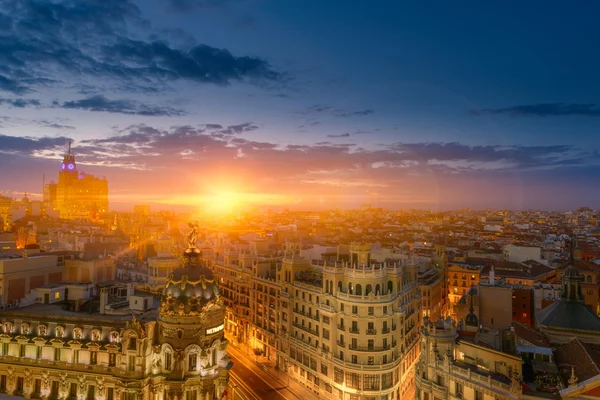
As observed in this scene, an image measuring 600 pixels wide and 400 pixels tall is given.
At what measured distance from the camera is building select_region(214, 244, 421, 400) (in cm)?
6844

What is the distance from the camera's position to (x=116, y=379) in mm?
53344

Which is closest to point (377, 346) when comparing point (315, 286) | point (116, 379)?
point (315, 286)

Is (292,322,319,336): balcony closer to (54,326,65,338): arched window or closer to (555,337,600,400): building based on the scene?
(555,337,600,400): building

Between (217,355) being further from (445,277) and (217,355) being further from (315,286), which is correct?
(445,277)

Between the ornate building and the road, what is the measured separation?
1536cm

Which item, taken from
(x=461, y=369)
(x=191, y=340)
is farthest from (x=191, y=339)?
(x=461, y=369)

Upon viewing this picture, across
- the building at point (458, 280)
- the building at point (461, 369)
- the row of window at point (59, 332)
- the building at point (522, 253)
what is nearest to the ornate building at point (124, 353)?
the row of window at point (59, 332)

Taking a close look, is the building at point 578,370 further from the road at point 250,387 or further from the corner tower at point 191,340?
the road at point 250,387

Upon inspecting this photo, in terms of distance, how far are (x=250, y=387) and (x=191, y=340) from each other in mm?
24932

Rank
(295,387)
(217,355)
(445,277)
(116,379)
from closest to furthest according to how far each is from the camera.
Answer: (116,379)
(217,355)
(295,387)
(445,277)

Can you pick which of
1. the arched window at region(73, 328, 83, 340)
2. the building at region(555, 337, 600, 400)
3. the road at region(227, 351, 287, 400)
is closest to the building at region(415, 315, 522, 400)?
the building at region(555, 337, 600, 400)

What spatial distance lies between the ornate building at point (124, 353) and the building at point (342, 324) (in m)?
21.7

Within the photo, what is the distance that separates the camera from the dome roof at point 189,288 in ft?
183

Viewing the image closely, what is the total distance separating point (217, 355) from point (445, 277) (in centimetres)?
7769
